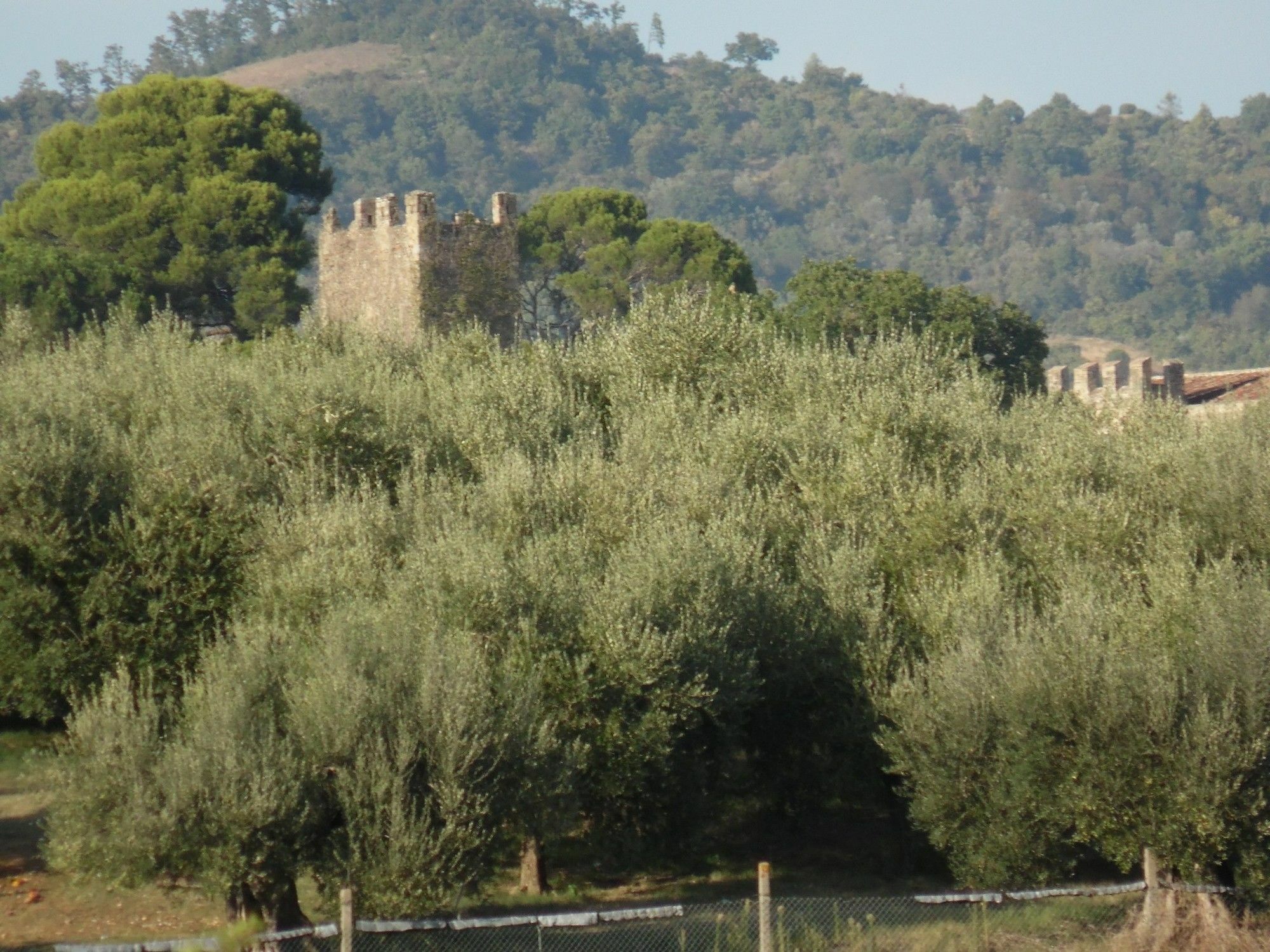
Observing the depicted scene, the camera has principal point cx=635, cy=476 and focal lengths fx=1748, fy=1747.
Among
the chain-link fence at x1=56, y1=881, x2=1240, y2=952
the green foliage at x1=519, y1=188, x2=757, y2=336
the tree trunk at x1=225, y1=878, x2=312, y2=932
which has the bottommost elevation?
the chain-link fence at x1=56, y1=881, x2=1240, y2=952

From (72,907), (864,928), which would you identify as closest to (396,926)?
(864,928)

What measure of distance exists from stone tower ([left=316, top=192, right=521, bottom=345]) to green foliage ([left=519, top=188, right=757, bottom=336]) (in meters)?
9.66

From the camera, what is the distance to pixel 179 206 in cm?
4209

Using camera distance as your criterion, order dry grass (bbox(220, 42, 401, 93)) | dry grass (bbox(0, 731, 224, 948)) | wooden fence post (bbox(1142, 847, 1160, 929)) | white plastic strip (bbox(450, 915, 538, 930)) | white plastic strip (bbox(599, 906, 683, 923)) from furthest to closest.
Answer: dry grass (bbox(220, 42, 401, 93)) < dry grass (bbox(0, 731, 224, 948)) < wooden fence post (bbox(1142, 847, 1160, 929)) < white plastic strip (bbox(599, 906, 683, 923)) < white plastic strip (bbox(450, 915, 538, 930))

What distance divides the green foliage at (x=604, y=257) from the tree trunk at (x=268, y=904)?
31.5 m

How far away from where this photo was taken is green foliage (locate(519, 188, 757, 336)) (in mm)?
48688

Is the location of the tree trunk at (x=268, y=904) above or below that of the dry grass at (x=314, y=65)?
below

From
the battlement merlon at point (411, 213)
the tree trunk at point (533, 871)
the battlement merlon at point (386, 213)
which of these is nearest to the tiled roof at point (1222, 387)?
the battlement merlon at point (411, 213)

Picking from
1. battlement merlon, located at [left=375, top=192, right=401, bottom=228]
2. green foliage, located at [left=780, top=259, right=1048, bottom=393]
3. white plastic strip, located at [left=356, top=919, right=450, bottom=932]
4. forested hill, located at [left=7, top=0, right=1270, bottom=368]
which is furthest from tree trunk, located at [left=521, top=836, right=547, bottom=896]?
forested hill, located at [left=7, top=0, right=1270, bottom=368]

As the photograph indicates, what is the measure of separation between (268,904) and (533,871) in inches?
163

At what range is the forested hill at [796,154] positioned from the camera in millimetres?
119562

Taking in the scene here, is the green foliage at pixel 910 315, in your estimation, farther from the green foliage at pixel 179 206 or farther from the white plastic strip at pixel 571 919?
the white plastic strip at pixel 571 919

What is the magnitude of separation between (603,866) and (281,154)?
28840 mm

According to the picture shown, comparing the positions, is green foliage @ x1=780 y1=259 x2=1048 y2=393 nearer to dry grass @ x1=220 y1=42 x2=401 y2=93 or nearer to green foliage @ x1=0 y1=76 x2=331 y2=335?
green foliage @ x1=0 y1=76 x2=331 y2=335
